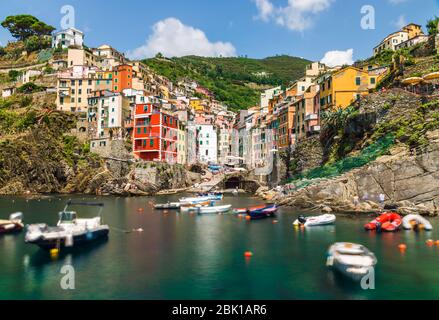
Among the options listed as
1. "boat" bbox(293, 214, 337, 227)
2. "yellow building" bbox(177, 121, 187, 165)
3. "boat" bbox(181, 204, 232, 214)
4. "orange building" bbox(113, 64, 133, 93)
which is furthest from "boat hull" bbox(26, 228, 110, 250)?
"orange building" bbox(113, 64, 133, 93)

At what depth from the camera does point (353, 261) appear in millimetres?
20312

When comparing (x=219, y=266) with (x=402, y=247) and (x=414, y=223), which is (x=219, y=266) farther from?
(x=414, y=223)

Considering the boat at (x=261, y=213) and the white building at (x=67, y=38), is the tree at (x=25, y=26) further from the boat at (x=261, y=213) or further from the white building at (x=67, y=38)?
the boat at (x=261, y=213)

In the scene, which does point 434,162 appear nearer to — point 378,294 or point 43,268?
point 378,294

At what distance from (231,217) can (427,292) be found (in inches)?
1139

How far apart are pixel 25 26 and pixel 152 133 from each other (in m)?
84.2

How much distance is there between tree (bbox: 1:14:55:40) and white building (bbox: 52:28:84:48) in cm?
1302

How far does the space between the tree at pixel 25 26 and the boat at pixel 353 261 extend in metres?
142

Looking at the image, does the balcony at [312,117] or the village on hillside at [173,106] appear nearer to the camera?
the balcony at [312,117]

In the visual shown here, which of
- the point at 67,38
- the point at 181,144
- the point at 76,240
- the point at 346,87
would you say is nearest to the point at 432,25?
the point at 346,87

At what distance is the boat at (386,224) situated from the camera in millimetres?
33625

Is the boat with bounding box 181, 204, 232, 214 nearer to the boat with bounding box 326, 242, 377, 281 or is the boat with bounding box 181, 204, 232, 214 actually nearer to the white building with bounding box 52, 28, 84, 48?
the boat with bounding box 326, 242, 377, 281

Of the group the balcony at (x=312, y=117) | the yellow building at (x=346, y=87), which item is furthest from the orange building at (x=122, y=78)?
the yellow building at (x=346, y=87)
